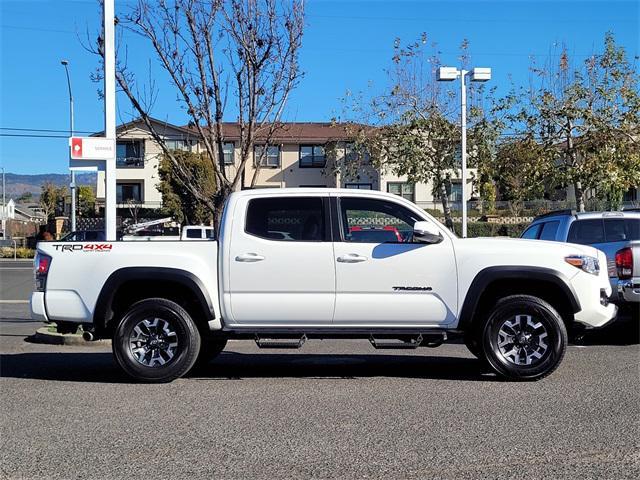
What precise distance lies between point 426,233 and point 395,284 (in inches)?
24.1

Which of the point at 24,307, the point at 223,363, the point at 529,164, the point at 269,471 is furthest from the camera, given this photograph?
the point at 529,164

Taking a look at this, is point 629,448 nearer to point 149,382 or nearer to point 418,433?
point 418,433

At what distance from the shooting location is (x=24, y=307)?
17.6 m

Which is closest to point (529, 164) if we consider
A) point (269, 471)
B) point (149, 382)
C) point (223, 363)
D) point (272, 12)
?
point (272, 12)

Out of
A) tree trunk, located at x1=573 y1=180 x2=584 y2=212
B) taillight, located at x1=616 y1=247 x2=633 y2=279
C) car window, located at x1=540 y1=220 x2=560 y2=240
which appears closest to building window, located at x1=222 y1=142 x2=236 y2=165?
tree trunk, located at x1=573 y1=180 x2=584 y2=212

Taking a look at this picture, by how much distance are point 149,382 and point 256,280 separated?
1572 mm

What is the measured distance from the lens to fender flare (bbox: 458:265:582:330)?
7.92m

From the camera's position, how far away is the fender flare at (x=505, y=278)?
792 cm

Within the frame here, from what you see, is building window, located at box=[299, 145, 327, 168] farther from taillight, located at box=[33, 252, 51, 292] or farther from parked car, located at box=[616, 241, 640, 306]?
taillight, located at box=[33, 252, 51, 292]

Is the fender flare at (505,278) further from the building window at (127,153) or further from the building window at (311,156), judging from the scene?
the building window at (127,153)

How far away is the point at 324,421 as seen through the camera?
6.50 meters

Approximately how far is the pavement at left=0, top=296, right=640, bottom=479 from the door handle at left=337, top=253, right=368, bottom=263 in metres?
1.29

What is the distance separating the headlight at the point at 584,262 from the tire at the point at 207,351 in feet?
13.0

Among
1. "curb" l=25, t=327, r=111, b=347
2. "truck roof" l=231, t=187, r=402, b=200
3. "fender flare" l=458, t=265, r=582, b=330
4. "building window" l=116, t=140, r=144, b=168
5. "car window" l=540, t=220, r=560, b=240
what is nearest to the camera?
"fender flare" l=458, t=265, r=582, b=330
